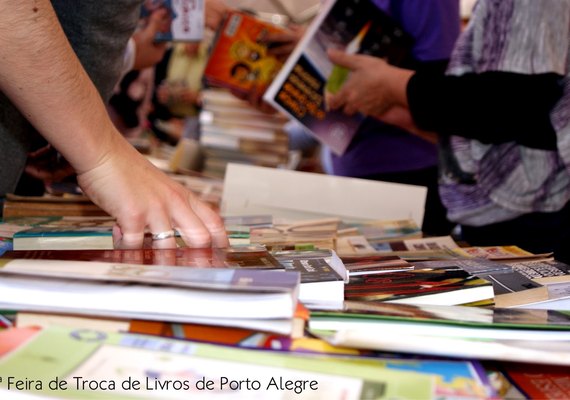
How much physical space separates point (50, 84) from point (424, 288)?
18.4 inches

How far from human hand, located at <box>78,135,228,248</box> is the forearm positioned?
16 millimetres

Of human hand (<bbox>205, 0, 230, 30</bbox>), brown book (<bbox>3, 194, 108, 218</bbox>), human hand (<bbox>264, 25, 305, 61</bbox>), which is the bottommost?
brown book (<bbox>3, 194, 108, 218</bbox>)

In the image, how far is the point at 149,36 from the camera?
1.92m

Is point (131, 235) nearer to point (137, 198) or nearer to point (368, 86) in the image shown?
point (137, 198)

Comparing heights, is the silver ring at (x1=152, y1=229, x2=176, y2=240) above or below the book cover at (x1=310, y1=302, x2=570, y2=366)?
above

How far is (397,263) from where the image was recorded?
885 millimetres

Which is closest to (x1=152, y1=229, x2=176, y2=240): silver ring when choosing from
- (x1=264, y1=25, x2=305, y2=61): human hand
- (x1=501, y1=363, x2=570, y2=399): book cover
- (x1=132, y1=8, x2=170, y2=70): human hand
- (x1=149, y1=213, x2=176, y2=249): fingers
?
(x1=149, y1=213, x2=176, y2=249): fingers

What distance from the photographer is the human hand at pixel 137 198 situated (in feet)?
2.61

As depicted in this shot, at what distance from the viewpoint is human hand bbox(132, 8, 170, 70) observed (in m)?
1.91

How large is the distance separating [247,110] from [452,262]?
1.95 meters

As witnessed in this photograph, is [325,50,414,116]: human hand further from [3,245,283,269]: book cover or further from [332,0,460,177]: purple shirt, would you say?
[3,245,283,269]: book cover

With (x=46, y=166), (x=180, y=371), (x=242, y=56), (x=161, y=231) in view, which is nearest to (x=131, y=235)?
(x=161, y=231)

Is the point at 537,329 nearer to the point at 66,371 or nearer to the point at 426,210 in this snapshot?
the point at 66,371

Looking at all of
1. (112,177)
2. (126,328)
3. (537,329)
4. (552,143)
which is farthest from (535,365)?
(552,143)
